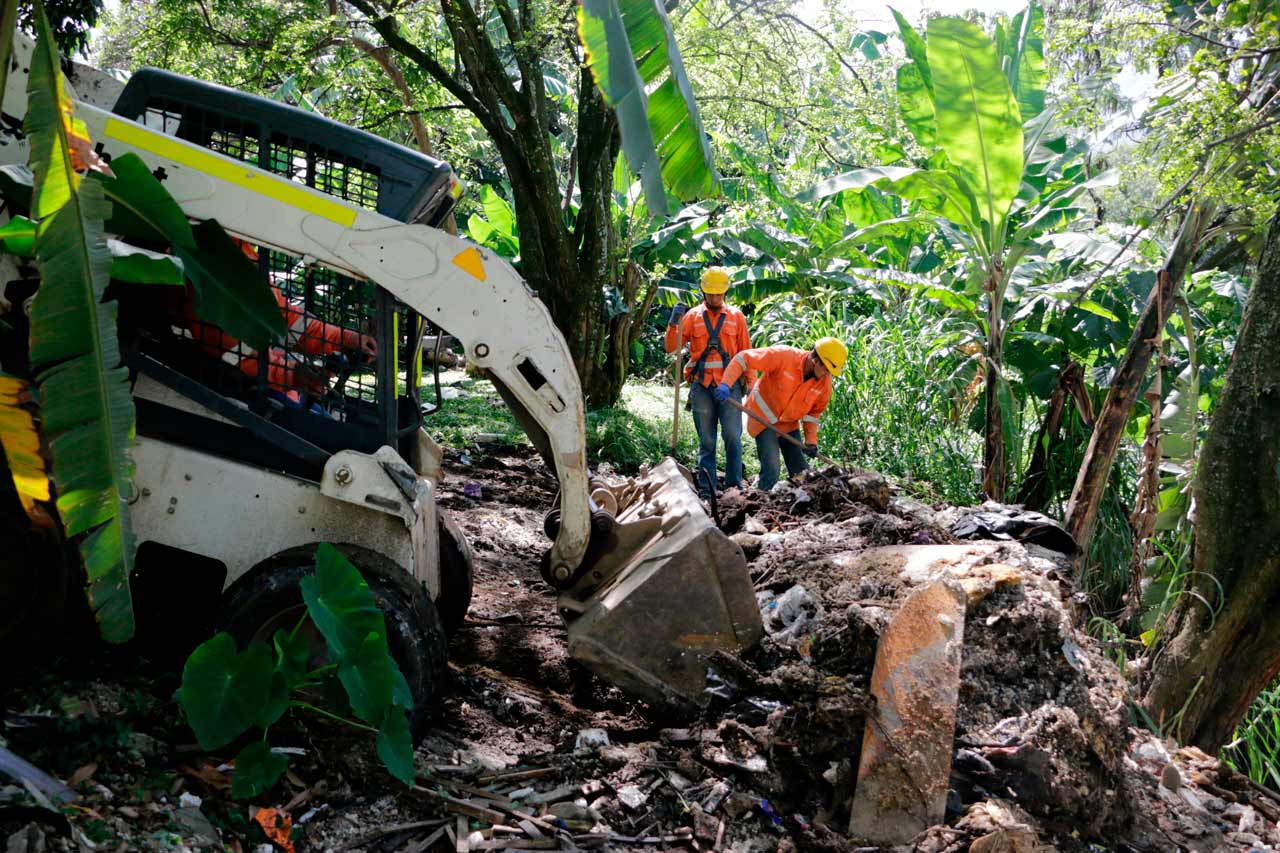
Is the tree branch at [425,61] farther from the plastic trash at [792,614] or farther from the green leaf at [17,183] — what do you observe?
the green leaf at [17,183]

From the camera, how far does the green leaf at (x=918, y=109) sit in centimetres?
883

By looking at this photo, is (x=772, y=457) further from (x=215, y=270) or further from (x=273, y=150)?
(x=215, y=270)

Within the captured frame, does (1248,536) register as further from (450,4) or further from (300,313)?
(450,4)

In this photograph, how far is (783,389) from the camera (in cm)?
842

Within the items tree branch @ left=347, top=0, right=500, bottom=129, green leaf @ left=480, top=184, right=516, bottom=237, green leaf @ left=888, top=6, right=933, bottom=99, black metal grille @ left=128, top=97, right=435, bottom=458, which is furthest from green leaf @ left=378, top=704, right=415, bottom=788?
green leaf @ left=480, top=184, right=516, bottom=237

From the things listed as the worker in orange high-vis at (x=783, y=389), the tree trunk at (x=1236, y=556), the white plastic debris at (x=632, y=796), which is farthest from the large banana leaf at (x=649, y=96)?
the worker in orange high-vis at (x=783, y=389)

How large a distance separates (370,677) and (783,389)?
215 inches

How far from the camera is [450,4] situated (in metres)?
9.84

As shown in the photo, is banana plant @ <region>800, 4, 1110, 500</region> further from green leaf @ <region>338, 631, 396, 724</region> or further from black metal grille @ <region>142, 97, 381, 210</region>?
green leaf @ <region>338, 631, 396, 724</region>

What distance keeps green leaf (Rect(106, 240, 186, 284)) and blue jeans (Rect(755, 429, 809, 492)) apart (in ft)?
18.6

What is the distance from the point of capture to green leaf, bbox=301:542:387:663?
3.53 meters

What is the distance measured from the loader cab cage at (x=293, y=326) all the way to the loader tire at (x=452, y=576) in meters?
1.13

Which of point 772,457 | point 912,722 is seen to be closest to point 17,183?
point 912,722

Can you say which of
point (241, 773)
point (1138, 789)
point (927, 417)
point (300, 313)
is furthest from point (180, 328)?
point (927, 417)
